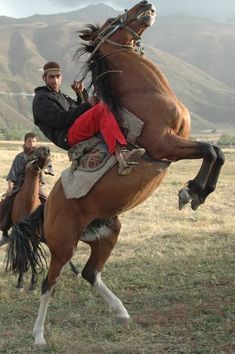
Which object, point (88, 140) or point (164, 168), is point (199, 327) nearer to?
point (164, 168)

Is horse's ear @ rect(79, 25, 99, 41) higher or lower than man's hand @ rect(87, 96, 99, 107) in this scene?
higher

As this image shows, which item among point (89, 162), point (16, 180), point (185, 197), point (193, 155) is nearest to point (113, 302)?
point (89, 162)

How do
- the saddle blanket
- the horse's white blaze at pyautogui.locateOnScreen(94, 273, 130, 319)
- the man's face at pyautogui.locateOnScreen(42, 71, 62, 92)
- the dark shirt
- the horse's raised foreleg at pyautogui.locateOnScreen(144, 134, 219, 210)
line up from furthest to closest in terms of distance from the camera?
the man's face at pyautogui.locateOnScreen(42, 71, 62, 92)
the horse's white blaze at pyautogui.locateOnScreen(94, 273, 130, 319)
the dark shirt
the saddle blanket
the horse's raised foreleg at pyautogui.locateOnScreen(144, 134, 219, 210)

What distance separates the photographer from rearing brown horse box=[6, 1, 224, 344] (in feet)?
15.3

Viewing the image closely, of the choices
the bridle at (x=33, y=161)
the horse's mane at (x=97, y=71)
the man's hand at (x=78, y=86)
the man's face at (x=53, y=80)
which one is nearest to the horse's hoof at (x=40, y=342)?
the horse's mane at (x=97, y=71)

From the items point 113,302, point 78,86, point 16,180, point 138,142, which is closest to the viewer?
point 138,142

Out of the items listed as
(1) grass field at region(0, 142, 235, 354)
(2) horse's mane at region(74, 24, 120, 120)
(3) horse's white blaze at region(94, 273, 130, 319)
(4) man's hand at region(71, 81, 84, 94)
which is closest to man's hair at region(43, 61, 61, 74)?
(4) man's hand at region(71, 81, 84, 94)

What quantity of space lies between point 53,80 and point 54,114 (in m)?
0.65

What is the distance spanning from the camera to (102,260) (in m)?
6.04

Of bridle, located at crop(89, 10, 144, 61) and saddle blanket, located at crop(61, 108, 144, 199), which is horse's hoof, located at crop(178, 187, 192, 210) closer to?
saddle blanket, located at crop(61, 108, 144, 199)

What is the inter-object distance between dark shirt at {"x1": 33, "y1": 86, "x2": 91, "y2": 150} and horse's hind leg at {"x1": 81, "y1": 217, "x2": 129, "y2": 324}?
1079mm

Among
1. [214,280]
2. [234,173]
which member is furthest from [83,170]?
[234,173]

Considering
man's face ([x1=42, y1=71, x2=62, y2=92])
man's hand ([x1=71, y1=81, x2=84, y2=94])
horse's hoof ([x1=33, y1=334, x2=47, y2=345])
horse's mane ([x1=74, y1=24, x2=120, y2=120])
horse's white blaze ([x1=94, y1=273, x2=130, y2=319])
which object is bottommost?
horse's white blaze ([x1=94, y1=273, x2=130, y2=319])

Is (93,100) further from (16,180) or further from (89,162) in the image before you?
(16,180)
